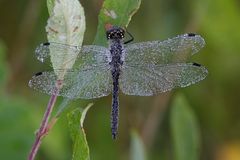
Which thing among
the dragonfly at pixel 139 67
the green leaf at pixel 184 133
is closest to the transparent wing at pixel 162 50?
the dragonfly at pixel 139 67

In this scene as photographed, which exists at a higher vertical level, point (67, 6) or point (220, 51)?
point (220, 51)

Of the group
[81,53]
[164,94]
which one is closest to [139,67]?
[81,53]

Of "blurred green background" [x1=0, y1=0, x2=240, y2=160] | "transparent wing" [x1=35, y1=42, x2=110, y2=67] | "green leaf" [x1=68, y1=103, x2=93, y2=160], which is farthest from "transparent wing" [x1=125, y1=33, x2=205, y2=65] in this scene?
"blurred green background" [x1=0, y1=0, x2=240, y2=160]

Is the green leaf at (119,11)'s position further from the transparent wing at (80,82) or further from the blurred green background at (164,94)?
the blurred green background at (164,94)

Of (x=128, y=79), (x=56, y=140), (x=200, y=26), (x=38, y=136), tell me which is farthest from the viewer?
(x=200, y=26)

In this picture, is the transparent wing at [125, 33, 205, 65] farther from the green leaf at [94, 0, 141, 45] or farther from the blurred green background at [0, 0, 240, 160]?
the blurred green background at [0, 0, 240, 160]

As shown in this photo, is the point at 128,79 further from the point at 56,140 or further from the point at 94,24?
the point at 94,24

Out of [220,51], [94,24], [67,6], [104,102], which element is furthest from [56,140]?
[67,6]
